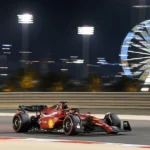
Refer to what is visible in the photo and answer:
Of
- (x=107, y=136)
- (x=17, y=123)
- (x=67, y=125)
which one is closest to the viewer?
(x=107, y=136)

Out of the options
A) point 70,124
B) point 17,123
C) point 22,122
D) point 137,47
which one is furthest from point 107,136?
point 137,47

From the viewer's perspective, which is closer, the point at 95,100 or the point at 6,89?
the point at 95,100

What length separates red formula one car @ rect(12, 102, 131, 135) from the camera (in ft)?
39.1

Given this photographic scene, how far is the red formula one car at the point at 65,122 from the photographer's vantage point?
39.1ft

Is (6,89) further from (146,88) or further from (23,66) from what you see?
(146,88)

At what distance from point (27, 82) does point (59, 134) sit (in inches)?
728

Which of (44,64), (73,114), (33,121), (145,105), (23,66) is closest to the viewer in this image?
(73,114)

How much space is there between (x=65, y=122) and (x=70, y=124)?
22 cm

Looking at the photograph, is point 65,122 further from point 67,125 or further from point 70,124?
point 70,124

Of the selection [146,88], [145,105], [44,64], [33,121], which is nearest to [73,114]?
[33,121]

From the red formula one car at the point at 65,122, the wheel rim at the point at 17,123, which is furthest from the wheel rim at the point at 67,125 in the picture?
the wheel rim at the point at 17,123

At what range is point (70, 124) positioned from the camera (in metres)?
11.9

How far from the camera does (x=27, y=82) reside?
30922mm

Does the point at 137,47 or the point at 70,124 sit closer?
the point at 70,124
